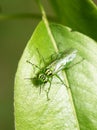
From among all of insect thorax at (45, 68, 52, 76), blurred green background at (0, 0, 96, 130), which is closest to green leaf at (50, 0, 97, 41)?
insect thorax at (45, 68, 52, 76)

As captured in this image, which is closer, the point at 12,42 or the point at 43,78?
the point at 43,78

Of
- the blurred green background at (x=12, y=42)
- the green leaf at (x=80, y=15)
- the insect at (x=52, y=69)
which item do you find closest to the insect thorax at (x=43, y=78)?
the insect at (x=52, y=69)

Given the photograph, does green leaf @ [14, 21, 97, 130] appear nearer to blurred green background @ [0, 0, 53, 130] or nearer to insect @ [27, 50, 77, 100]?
insect @ [27, 50, 77, 100]

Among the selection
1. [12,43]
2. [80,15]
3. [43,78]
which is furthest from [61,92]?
[12,43]

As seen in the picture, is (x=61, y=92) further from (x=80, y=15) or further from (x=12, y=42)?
(x=12, y=42)

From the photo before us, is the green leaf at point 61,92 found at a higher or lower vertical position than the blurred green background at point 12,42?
lower

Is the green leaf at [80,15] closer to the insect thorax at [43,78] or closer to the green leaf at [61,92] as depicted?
the green leaf at [61,92]
